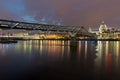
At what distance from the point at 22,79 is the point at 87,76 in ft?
24.2

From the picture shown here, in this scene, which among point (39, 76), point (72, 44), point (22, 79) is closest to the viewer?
point (22, 79)

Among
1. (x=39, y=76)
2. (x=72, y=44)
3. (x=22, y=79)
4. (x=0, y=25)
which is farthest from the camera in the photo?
(x=72, y=44)

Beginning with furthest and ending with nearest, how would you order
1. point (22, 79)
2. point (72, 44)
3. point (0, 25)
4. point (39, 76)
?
point (72, 44) < point (0, 25) < point (39, 76) < point (22, 79)

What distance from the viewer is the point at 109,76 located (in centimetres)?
2112

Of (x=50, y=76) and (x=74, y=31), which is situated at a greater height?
(x=74, y=31)

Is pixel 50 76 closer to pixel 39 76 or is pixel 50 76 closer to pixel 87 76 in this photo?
pixel 39 76

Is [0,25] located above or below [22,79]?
above

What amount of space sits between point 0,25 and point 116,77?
19.3 meters

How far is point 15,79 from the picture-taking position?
19188 millimetres

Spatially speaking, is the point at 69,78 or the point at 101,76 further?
the point at 101,76

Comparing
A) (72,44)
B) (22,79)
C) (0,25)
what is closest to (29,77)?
(22,79)

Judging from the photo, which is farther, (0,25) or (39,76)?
(0,25)

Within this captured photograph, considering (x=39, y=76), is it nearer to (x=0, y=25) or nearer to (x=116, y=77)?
(x=116, y=77)

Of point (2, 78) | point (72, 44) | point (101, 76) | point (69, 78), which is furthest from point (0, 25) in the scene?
point (72, 44)
